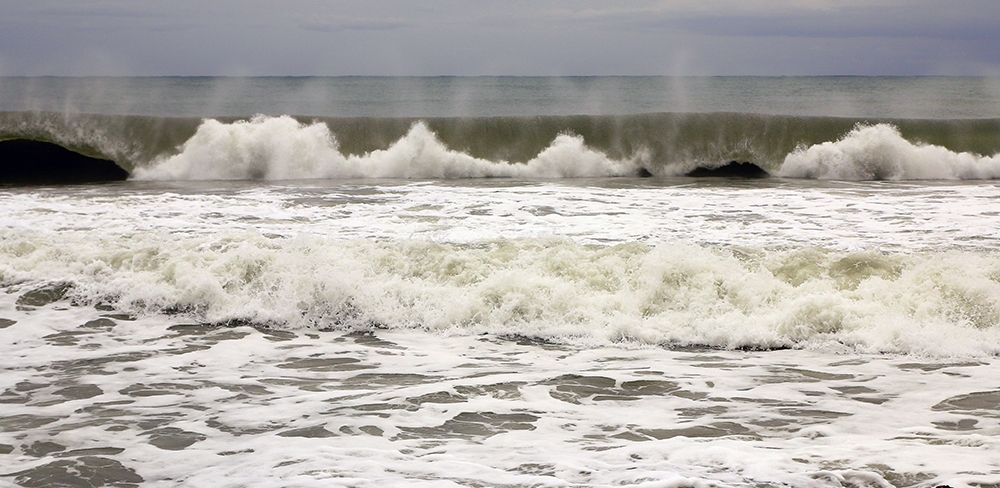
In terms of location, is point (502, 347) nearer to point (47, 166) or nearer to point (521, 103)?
point (47, 166)

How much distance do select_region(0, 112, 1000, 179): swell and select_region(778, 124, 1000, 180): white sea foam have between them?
28 cm

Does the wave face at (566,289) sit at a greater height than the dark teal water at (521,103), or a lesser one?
lesser

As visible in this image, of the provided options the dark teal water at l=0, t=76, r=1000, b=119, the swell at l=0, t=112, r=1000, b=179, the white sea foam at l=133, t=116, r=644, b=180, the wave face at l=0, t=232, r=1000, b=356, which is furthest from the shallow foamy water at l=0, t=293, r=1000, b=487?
the dark teal water at l=0, t=76, r=1000, b=119

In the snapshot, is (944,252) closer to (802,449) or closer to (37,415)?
(802,449)

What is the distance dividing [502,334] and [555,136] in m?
13.3

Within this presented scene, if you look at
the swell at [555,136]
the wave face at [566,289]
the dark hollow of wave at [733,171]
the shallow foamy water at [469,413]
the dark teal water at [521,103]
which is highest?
the dark teal water at [521,103]

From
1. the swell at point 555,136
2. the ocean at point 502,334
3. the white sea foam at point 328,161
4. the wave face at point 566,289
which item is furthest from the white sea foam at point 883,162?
the wave face at point 566,289

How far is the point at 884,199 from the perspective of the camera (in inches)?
556

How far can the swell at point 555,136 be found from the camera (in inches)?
782

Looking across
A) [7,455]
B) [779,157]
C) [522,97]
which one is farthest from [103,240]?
[522,97]

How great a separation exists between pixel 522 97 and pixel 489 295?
128 feet

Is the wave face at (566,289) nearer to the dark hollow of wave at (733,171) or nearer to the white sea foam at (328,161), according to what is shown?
the white sea foam at (328,161)

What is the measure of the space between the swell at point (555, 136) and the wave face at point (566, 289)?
9.47 meters

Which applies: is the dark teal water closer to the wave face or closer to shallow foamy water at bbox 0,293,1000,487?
the wave face
